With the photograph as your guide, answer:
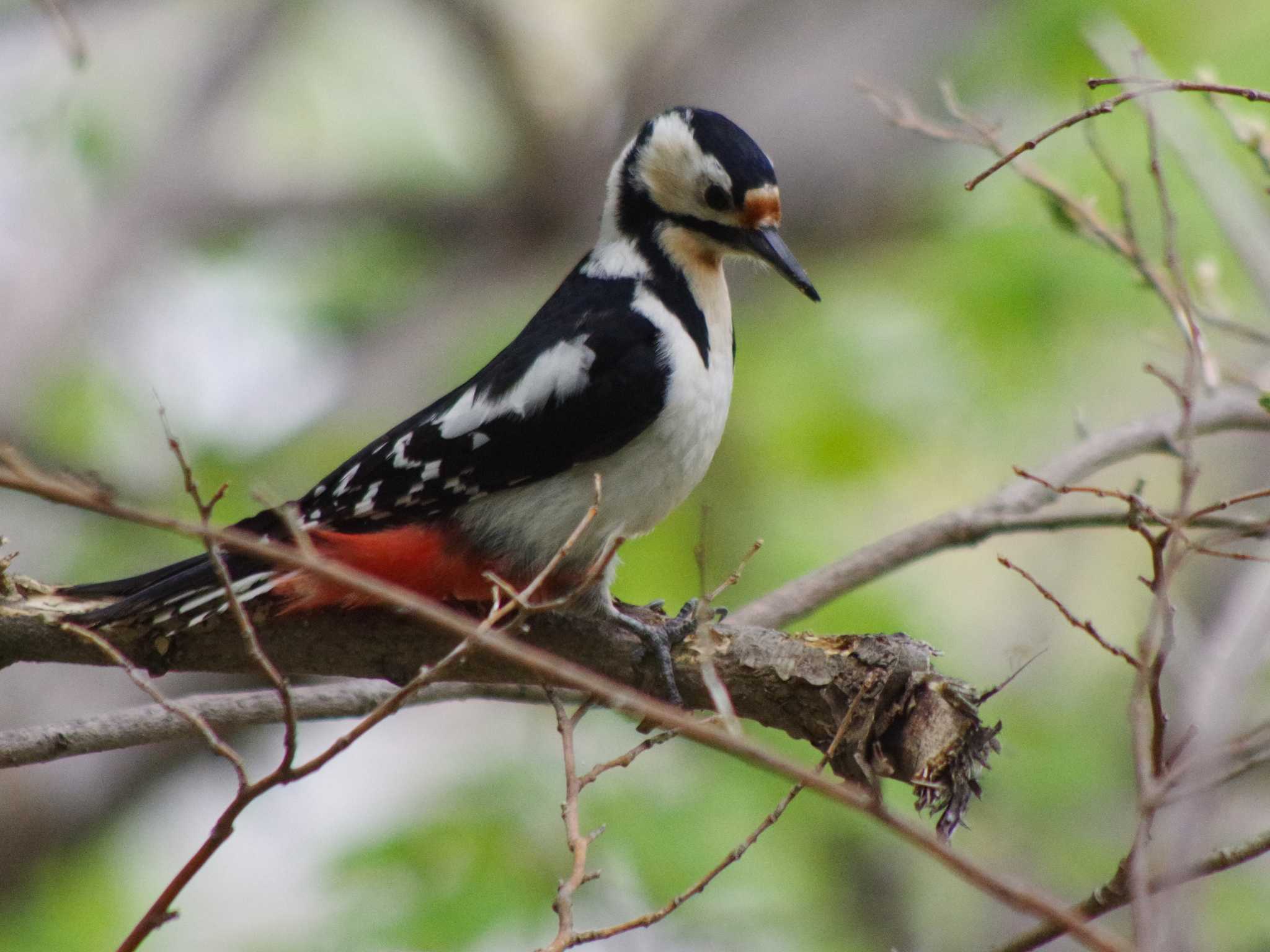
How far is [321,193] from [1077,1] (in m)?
3.36

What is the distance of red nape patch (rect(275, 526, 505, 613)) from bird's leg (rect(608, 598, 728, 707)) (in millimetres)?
342

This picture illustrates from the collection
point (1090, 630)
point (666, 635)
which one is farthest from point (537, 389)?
point (1090, 630)

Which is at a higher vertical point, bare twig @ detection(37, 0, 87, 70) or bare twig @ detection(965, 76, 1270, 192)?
bare twig @ detection(37, 0, 87, 70)

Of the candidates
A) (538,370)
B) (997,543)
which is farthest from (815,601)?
(997,543)

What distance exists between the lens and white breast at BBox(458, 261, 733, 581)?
2.91m

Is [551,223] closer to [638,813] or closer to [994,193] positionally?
[994,193]

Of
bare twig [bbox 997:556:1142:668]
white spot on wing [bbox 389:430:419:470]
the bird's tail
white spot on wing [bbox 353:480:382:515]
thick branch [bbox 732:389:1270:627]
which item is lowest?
bare twig [bbox 997:556:1142:668]

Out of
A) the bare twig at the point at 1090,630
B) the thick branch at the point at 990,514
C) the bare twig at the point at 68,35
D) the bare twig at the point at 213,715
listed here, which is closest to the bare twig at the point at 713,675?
the bare twig at the point at 213,715

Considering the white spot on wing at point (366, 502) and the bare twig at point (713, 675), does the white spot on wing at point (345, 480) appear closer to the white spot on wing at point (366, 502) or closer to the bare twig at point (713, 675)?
the white spot on wing at point (366, 502)

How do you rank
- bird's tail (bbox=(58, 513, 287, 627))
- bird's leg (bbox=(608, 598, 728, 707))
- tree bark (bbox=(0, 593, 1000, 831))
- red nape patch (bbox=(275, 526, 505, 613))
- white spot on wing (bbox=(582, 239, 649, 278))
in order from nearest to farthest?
tree bark (bbox=(0, 593, 1000, 831))
bird's tail (bbox=(58, 513, 287, 627))
bird's leg (bbox=(608, 598, 728, 707))
red nape patch (bbox=(275, 526, 505, 613))
white spot on wing (bbox=(582, 239, 649, 278))

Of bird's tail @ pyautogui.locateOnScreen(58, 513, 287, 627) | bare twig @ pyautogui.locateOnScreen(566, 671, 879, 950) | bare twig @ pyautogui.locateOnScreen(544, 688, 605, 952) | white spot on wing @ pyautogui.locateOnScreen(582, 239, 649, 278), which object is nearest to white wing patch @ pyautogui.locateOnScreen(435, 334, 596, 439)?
white spot on wing @ pyautogui.locateOnScreen(582, 239, 649, 278)

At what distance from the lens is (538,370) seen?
9.72ft

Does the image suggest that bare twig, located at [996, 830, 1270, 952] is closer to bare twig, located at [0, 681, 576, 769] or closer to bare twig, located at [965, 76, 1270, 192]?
bare twig, located at [0, 681, 576, 769]

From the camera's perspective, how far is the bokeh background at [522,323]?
14.8ft
